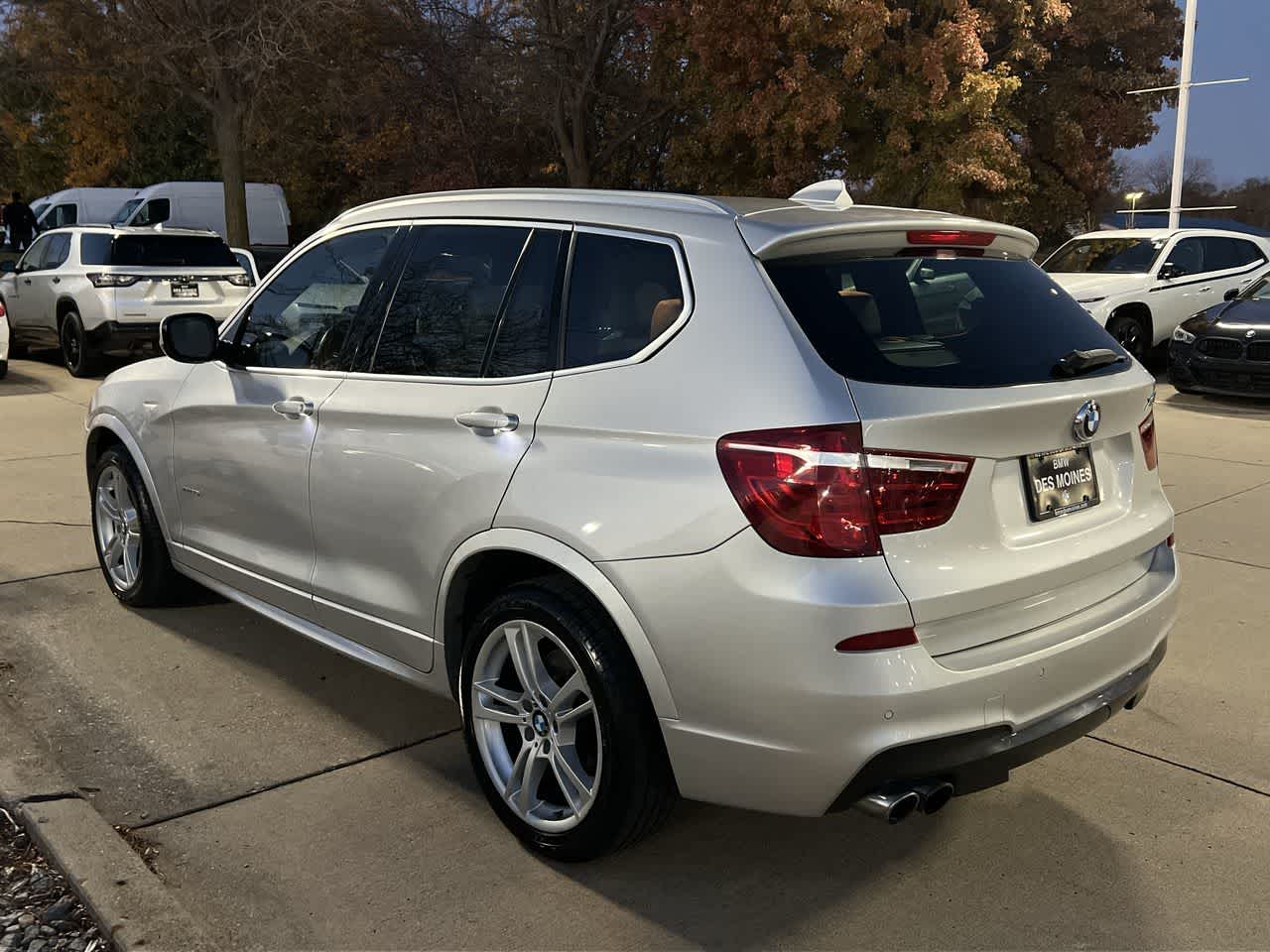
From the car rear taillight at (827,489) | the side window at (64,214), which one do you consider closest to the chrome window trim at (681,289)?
the car rear taillight at (827,489)

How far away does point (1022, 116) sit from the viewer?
26234 millimetres

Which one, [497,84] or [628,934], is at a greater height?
[497,84]

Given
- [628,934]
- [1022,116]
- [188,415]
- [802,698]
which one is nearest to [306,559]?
[188,415]

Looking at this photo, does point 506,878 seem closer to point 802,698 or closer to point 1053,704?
point 802,698

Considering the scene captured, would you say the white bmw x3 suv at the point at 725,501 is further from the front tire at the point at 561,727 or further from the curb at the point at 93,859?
the curb at the point at 93,859

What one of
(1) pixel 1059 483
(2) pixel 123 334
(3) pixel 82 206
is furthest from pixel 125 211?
(1) pixel 1059 483

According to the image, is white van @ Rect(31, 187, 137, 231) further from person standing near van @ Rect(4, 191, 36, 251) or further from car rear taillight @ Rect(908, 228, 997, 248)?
car rear taillight @ Rect(908, 228, 997, 248)

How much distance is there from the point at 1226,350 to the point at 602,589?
36.0ft

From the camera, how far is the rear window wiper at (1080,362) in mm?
3152

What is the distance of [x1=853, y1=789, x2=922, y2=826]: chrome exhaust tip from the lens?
9.03 feet

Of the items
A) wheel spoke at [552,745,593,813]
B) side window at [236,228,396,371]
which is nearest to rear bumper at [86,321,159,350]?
side window at [236,228,396,371]

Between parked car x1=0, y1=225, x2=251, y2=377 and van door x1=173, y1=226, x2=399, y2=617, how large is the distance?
30.9 ft

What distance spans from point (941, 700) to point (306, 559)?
2242 mm

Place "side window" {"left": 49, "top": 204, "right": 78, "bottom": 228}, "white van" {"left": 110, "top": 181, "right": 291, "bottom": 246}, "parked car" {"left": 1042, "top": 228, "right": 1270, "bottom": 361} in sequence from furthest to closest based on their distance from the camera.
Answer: "side window" {"left": 49, "top": 204, "right": 78, "bottom": 228} → "white van" {"left": 110, "top": 181, "right": 291, "bottom": 246} → "parked car" {"left": 1042, "top": 228, "right": 1270, "bottom": 361}
